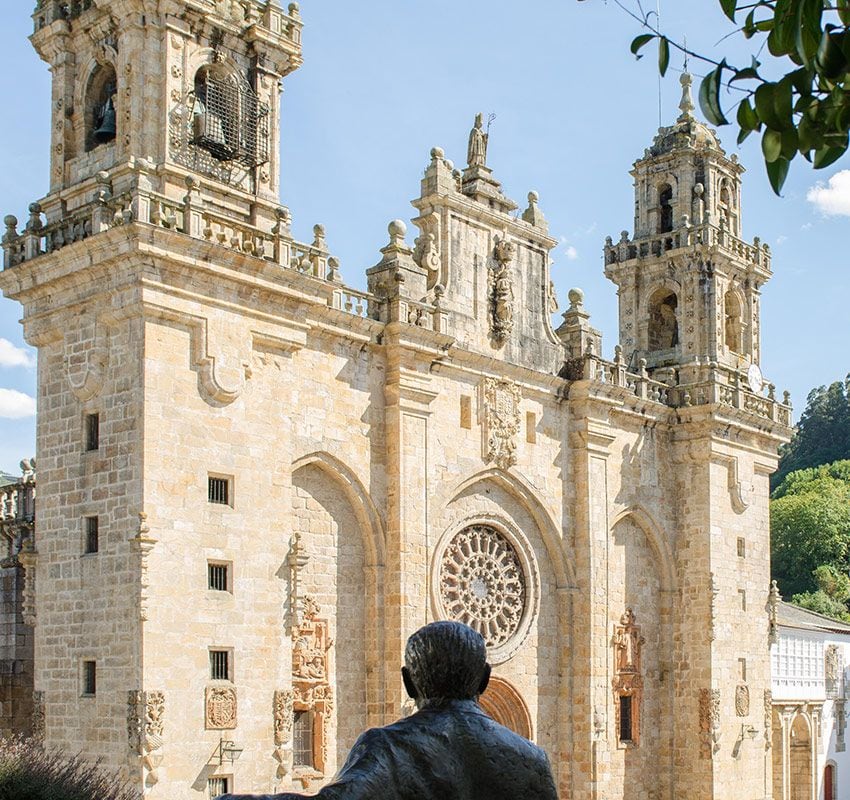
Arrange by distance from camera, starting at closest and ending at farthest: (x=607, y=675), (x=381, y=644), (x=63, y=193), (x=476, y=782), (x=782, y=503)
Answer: (x=476, y=782), (x=63, y=193), (x=381, y=644), (x=607, y=675), (x=782, y=503)

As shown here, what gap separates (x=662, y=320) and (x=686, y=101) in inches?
229

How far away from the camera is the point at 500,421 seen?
1108 inches

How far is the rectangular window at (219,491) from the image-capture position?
21.1 metres

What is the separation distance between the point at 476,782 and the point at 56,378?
1804cm

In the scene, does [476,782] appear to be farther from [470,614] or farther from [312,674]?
[470,614]

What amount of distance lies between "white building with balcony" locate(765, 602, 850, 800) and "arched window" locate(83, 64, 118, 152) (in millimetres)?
24497

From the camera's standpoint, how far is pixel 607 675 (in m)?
29.8

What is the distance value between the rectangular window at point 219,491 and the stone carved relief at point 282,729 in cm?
312

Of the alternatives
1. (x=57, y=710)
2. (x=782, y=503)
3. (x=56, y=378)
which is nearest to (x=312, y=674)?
(x=57, y=710)

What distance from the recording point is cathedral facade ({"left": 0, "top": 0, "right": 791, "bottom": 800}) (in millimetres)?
20438

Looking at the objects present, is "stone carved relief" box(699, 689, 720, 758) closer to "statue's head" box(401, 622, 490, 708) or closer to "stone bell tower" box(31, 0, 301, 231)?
"stone bell tower" box(31, 0, 301, 231)

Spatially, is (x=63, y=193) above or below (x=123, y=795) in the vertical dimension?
above

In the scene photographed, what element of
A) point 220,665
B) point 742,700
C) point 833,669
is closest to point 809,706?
point 833,669

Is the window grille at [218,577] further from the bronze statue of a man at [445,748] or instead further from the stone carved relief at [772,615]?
the stone carved relief at [772,615]
